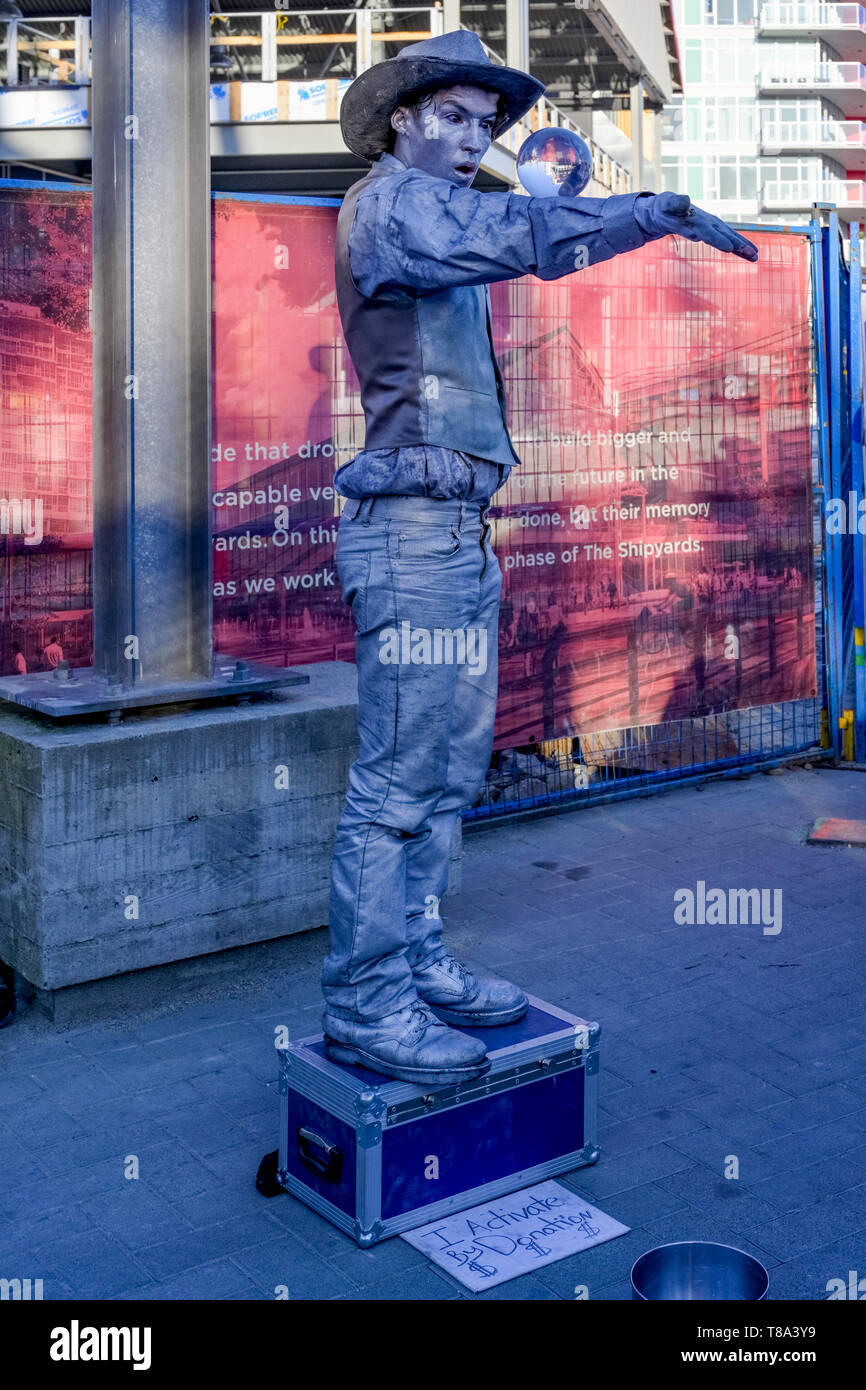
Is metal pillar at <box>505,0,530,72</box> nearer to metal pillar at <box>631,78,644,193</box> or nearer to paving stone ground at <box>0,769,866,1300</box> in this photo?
metal pillar at <box>631,78,644,193</box>

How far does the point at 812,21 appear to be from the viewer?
178ft

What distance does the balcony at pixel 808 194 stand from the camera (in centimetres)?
5362

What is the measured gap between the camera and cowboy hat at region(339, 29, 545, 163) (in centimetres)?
375

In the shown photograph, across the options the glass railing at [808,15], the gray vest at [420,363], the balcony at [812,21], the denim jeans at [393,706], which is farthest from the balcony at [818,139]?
the denim jeans at [393,706]

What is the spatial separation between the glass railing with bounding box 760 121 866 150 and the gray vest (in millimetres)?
55055

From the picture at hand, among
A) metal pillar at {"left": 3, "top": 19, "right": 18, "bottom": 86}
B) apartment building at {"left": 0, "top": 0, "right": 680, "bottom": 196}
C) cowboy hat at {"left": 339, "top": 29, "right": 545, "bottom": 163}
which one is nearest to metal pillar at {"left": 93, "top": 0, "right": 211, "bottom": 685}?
cowboy hat at {"left": 339, "top": 29, "right": 545, "bottom": 163}

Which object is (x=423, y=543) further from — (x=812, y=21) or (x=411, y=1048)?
(x=812, y=21)

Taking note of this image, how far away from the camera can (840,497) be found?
9289 mm

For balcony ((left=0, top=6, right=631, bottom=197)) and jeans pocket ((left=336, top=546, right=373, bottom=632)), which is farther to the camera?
balcony ((left=0, top=6, right=631, bottom=197))

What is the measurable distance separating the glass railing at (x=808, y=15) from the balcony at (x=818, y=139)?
336 centimetres
